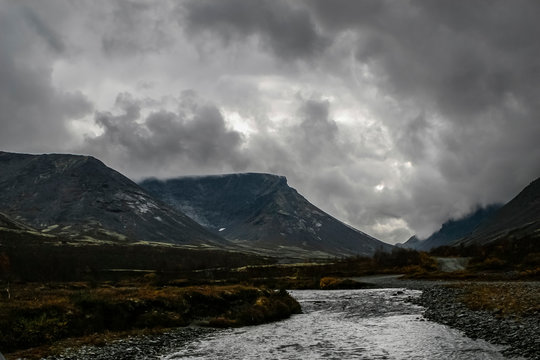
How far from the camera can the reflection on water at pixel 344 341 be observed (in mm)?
27609

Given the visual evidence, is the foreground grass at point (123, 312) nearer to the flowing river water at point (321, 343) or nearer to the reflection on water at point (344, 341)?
the flowing river water at point (321, 343)

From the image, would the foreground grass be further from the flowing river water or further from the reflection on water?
the reflection on water

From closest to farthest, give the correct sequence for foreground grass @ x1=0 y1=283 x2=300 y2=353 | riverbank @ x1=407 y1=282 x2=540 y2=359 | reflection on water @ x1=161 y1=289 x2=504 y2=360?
1. riverbank @ x1=407 y1=282 x2=540 y2=359
2. reflection on water @ x1=161 y1=289 x2=504 y2=360
3. foreground grass @ x1=0 y1=283 x2=300 y2=353

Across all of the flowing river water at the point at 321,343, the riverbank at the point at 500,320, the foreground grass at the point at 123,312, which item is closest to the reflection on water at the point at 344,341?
the flowing river water at the point at 321,343

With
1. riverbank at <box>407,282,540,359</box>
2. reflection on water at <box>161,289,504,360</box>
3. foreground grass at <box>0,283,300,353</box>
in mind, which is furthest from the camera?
foreground grass at <box>0,283,300,353</box>

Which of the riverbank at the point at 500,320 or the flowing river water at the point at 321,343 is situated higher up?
the riverbank at the point at 500,320

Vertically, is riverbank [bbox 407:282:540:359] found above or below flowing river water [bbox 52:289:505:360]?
above

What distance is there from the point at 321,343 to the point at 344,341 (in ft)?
6.05

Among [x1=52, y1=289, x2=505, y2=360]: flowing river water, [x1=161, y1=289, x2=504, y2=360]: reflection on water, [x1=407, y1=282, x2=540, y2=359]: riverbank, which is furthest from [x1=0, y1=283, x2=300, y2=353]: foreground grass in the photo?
[x1=407, y1=282, x2=540, y2=359]: riverbank

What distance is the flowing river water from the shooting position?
2762cm

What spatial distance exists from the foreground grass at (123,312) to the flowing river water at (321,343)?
10.5ft

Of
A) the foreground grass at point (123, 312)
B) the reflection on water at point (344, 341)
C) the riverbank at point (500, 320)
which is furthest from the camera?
the foreground grass at point (123, 312)

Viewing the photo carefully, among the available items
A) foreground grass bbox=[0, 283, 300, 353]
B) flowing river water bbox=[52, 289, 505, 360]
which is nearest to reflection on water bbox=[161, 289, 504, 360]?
flowing river water bbox=[52, 289, 505, 360]

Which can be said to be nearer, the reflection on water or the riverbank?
the riverbank
